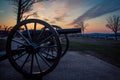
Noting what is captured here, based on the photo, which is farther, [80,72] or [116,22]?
[116,22]

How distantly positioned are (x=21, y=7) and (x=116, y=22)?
97.7 feet

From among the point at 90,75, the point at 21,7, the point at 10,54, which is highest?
the point at 21,7

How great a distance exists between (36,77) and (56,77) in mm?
629

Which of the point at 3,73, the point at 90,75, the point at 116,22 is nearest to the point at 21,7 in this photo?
the point at 3,73

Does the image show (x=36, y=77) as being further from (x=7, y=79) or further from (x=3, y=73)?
(x=3, y=73)

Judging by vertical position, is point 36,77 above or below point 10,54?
below

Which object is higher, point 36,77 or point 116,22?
point 116,22

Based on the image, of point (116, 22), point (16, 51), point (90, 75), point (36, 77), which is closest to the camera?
point (36, 77)

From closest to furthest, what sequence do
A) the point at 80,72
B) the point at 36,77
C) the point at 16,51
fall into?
the point at 36,77, the point at 16,51, the point at 80,72

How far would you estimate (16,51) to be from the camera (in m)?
3.88

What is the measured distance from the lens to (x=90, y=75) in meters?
4.20

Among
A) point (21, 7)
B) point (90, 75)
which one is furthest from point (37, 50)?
point (21, 7)

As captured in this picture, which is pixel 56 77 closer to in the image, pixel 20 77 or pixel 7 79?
pixel 20 77

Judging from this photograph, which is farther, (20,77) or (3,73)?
(3,73)
